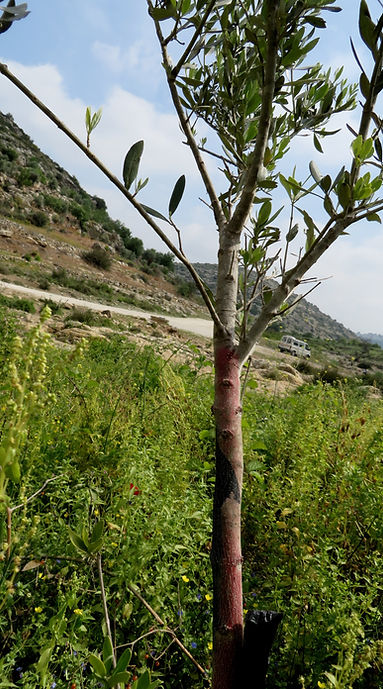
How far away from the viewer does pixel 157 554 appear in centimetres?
172

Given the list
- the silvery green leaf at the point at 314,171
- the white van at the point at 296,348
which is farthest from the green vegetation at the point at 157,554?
the white van at the point at 296,348

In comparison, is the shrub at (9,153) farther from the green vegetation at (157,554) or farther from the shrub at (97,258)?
the green vegetation at (157,554)

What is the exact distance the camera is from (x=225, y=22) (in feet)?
3.29

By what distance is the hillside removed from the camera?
1820cm

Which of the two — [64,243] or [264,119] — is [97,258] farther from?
[264,119]

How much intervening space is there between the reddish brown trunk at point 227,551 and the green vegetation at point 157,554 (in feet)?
0.82

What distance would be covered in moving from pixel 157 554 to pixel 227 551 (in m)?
0.96

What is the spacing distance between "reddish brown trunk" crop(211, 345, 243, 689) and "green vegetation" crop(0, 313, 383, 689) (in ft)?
0.82

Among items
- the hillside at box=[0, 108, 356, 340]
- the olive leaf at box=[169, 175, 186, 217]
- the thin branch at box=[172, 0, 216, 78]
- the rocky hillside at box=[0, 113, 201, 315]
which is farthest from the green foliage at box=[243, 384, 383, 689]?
the rocky hillside at box=[0, 113, 201, 315]

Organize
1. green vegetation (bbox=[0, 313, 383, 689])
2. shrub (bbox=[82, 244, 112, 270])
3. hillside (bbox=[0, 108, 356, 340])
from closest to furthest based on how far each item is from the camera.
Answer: green vegetation (bbox=[0, 313, 383, 689])
hillside (bbox=[0, 108, 356, 340])
shrub (bbox=[82, 244, 112, 270])

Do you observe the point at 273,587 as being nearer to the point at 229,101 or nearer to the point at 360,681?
the point at 360,681

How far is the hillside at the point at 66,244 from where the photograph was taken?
1820cm

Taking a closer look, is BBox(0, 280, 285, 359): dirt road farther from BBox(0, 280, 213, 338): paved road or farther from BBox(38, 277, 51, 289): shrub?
BBox(38, 277, 51, 289): shrub

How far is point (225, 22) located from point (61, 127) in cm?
56
